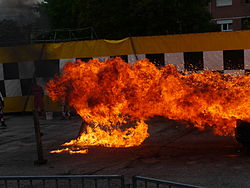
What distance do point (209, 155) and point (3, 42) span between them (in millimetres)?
10776

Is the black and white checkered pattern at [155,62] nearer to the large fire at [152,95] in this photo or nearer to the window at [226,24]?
the large fire at [152,95]

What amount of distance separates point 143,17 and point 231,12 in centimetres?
1332

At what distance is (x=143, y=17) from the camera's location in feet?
65.1

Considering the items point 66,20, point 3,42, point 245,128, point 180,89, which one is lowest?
point 245,128

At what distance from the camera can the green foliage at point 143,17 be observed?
19.5m

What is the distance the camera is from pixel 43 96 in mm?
14258

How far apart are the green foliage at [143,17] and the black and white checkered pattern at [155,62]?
20.7ft

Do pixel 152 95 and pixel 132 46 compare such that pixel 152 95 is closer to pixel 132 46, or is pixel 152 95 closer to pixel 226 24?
pixel 132 46

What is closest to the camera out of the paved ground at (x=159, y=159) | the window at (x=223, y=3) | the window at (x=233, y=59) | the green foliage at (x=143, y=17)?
the paved ground at (x=159, y=159)

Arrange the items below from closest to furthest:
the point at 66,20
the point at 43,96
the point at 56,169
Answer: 1. the point at 56,169
2. the point at 43,96
3. the point at 66,20

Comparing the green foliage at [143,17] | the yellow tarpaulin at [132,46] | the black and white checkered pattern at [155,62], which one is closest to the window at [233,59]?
the black and white checkered pattern at [155,62]

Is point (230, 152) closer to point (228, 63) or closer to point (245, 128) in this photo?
point (245, 128)

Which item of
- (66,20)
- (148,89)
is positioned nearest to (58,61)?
(148,89)

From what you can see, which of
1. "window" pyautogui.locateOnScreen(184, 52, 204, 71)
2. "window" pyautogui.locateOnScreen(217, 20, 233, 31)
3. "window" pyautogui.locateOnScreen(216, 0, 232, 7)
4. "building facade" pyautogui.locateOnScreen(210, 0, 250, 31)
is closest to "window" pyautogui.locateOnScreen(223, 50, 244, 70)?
"window" pyautogui.locateOnScreen(184, 52, 204, 71)
